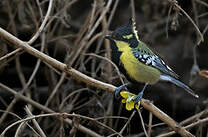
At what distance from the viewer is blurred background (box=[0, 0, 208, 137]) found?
2838mm

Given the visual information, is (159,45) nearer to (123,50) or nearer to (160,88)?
(160,88)

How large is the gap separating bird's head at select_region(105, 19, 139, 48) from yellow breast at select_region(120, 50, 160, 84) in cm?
7

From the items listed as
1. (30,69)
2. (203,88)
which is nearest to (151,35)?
(203,88)

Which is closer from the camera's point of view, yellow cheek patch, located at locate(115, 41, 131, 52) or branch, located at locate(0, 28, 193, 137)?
branch, located at locate(0, 28, 193, 137)

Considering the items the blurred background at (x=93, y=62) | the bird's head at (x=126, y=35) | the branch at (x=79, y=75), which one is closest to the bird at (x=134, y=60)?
the bird's head at (x=126, y=35)

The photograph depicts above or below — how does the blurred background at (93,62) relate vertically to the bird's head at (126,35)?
below

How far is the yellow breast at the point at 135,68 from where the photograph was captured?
7.52 ft

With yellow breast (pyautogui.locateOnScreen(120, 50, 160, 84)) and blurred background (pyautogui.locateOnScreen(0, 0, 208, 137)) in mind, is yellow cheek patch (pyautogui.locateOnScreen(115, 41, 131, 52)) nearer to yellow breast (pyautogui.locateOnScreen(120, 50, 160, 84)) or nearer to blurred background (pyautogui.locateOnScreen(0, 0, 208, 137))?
yellow breast (pyautogui.locateOnScreen(120, 50, 160, 84))

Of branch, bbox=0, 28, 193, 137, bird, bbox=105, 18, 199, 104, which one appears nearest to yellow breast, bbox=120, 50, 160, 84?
bird, bbox=105, 18, 199, 104

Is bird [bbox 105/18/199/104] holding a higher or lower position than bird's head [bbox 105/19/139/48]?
lower

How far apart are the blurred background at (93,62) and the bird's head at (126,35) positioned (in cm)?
46

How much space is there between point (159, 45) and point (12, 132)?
6.61 ft

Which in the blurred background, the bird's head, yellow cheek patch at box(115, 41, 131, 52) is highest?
the bird's head

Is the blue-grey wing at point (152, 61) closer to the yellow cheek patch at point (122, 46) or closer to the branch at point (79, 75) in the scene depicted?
the yellow cheek patch at point (122, 46)
